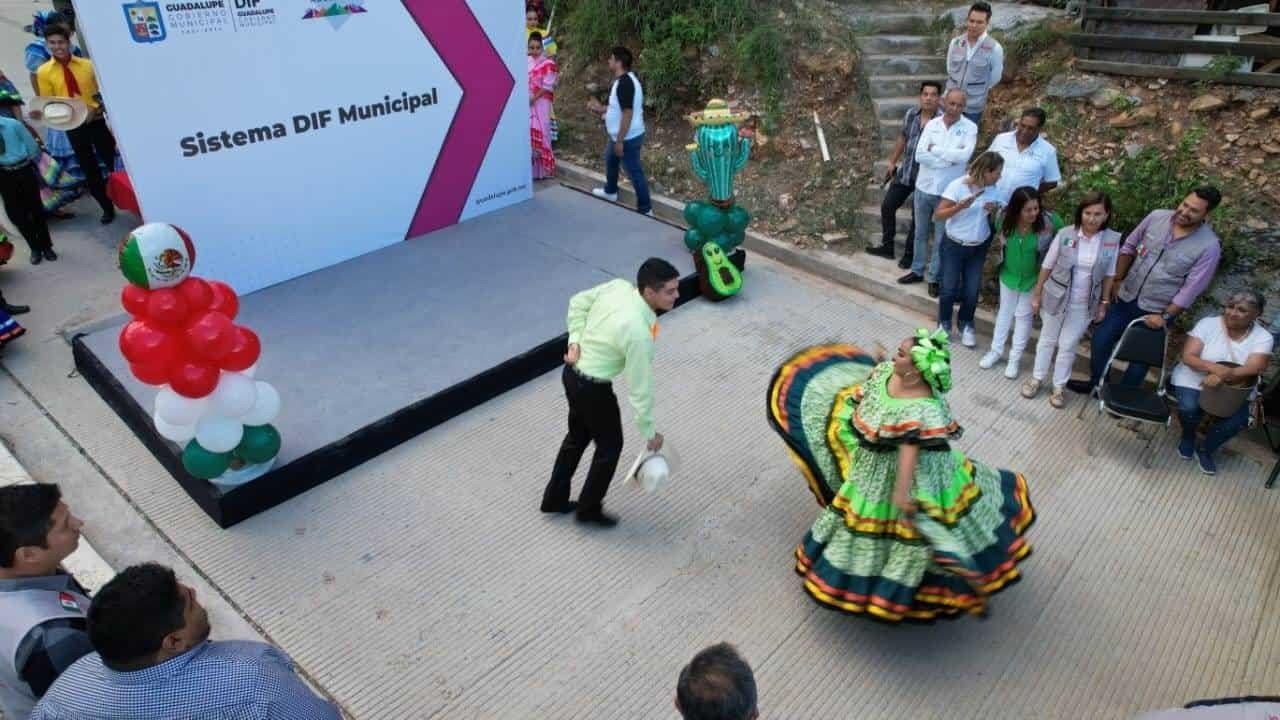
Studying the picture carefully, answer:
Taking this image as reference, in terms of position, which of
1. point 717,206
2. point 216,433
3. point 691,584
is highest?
point 717,206

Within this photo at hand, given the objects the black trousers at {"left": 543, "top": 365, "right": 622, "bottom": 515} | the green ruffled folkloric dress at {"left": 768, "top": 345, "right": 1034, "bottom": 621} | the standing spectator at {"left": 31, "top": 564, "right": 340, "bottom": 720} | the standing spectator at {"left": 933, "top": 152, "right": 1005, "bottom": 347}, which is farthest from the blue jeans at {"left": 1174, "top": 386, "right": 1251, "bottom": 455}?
the standing spectator at {"left": 31, "top": 564, "right": 340, "bottom": 720}

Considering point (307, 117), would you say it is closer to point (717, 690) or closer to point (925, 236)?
point (925, 236)

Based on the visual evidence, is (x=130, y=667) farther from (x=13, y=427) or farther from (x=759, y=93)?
(x=759, y=93)

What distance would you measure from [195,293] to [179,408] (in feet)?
1.83

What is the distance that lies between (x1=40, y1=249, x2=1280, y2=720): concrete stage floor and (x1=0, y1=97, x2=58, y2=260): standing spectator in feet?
8.71

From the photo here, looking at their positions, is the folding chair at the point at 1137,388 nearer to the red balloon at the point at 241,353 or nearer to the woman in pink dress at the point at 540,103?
the red balloon at the point at 241,353

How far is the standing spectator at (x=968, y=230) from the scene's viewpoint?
5.38 metres

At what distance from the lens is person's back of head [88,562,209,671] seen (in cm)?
202

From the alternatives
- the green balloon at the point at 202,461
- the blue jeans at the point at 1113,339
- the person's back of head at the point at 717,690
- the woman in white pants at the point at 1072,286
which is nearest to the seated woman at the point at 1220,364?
the blue jeans at the point at 1113,339

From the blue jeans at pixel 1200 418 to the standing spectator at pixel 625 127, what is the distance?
4725 mm

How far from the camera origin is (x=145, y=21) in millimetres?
4953

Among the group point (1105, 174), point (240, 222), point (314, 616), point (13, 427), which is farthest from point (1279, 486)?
point (13, 427)

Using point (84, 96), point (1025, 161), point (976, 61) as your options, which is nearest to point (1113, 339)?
point (1025, 161)

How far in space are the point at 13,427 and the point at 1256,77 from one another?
8.97 metres
